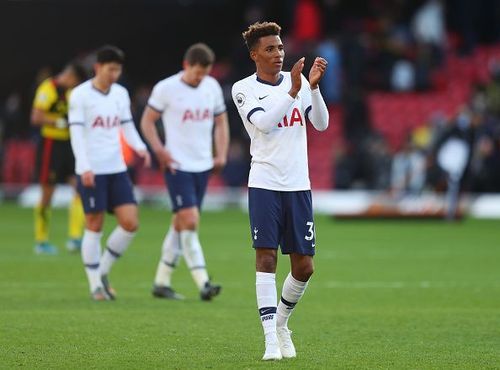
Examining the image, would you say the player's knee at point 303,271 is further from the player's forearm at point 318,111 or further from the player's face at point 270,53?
the player's face at point 270,53

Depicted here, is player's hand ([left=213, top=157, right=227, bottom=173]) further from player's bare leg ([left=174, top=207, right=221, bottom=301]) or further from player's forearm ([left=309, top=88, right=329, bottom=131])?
player's forearm ([left=309, top=88, right=329, bottom=131])

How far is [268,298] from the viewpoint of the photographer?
8.95 m

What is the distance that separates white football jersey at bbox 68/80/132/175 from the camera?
12883 millimetres

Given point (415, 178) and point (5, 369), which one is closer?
point (5, 369)

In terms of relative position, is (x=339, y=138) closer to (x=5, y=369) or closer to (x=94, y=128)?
(x=94, y=128)

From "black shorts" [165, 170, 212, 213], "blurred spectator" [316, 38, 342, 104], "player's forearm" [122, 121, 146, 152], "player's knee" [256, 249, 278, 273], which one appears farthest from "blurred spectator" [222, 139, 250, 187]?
"player's knee" [256, 249, 278, 273]

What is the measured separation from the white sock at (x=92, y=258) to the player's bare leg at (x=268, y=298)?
13.2 ft

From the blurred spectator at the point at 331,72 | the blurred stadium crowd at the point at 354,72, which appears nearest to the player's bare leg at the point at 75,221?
the blurred stadium crowd at the point at 354,72

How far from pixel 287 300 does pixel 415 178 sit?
19.4 m

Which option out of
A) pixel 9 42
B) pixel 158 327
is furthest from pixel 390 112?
pixel 158 327

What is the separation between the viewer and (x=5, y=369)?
27.6 ft

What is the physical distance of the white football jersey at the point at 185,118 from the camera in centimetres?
1308

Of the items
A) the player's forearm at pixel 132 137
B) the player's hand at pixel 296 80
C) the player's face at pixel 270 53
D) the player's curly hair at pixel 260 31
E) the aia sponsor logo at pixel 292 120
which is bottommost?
the player's forearm at pixel 132 137

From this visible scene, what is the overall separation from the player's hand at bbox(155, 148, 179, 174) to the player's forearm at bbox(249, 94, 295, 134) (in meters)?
4.09
